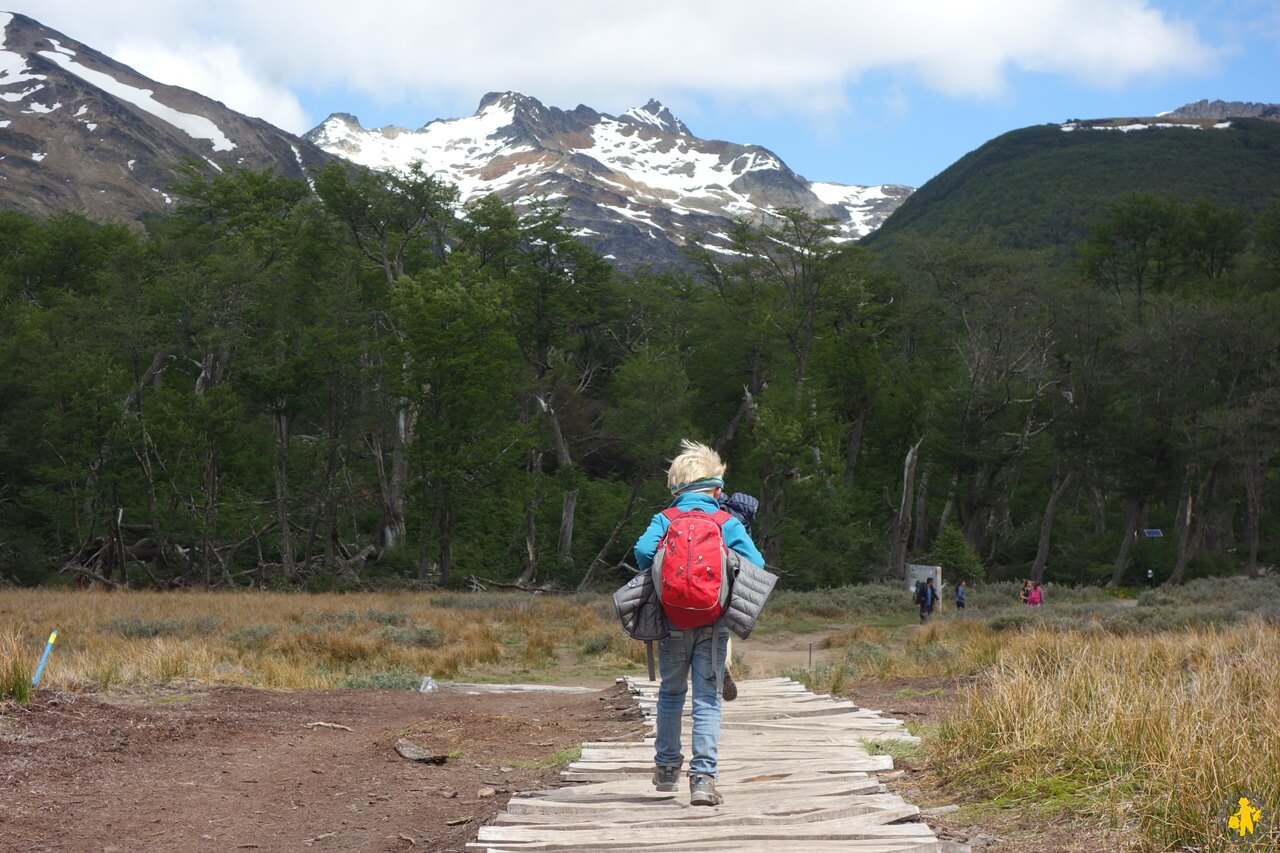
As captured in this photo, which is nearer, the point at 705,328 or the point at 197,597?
the point at 197,597

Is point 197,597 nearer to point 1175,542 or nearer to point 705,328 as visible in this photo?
point 705,328

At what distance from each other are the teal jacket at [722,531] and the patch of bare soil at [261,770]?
1.59 metres

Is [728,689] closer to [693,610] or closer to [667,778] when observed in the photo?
[667,778]

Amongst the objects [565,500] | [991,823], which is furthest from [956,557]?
[991,823]

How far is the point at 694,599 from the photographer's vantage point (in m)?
5.11

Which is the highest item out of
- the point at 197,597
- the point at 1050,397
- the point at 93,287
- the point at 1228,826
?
the point at 93,287

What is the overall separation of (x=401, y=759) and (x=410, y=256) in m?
35.9

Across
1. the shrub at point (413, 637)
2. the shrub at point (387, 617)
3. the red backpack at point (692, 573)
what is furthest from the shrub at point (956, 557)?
the red backpack at point (692, 573)

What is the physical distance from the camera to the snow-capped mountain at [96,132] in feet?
327

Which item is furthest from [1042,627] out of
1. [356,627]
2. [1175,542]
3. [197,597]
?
[1175,542]

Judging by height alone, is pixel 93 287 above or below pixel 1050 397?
above

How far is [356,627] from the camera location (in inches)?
807

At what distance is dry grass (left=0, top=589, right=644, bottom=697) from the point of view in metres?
12.3

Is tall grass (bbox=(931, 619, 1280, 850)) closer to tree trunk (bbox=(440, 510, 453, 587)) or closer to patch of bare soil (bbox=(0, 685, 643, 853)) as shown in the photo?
patch of bare soil (bbox=(0, 685, 643, 853))
